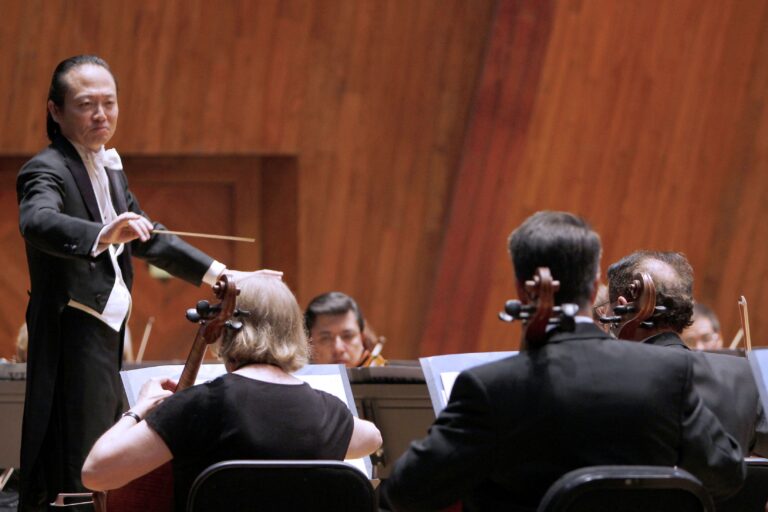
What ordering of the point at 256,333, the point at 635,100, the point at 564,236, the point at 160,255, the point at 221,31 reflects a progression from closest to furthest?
the point at 564,236, the point at 256,333, the point at 160,255, the point at 221,31, the point at 635,100

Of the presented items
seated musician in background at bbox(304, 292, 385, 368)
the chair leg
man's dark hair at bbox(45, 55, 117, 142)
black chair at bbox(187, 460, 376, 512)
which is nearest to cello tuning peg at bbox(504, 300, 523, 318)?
black chair at bbox(187, 460, 376, 512)

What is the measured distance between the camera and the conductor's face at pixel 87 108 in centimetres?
350

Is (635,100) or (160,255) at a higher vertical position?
(635,100)

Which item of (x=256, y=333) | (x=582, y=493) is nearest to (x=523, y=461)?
(x=582, y=493)

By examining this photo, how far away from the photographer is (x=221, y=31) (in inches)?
250

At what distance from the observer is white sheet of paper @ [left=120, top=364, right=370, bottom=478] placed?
3016 millimetres

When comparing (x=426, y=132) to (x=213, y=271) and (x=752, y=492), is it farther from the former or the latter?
(x=752, y=492)

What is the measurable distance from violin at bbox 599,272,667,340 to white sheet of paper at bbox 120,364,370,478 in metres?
0.71

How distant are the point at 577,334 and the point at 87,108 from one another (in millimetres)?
1769

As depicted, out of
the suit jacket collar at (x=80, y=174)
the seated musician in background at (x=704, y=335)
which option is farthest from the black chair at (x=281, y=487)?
the seated musician in background at (x=704, y=335)

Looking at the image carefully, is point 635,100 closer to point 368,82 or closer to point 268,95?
point 368,82

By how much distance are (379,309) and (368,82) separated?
49.7 inches

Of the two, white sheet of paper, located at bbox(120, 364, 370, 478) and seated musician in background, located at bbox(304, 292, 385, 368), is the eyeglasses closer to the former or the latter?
seated musician in background, located at bbox(304, 292, 385, 368)

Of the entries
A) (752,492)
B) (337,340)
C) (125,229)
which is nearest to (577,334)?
(752,492)
